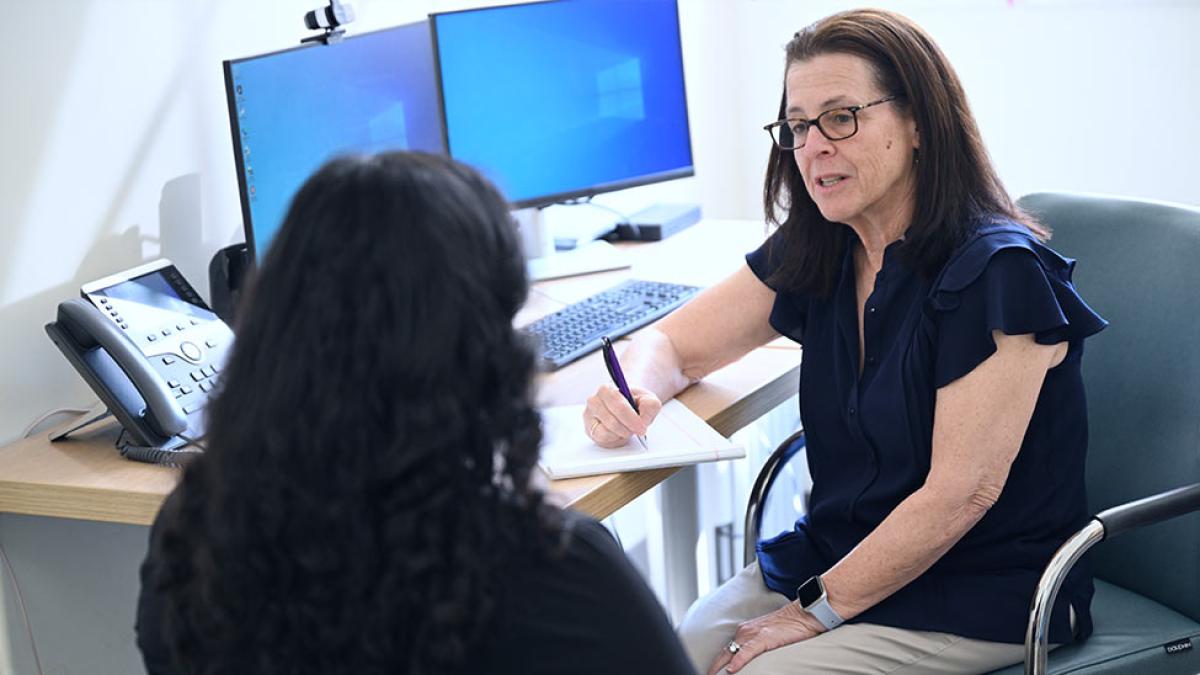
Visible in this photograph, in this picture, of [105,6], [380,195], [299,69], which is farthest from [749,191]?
[380,195]

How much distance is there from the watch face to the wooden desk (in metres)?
0.21

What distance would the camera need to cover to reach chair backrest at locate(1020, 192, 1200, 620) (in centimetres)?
166

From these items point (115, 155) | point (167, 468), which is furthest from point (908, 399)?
point (115, 155)

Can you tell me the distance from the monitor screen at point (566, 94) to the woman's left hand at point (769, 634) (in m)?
0.96

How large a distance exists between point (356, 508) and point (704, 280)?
146cm

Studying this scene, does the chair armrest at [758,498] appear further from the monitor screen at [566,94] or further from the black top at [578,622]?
the black top at [578,622]

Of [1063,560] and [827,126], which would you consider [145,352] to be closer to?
[827,126]

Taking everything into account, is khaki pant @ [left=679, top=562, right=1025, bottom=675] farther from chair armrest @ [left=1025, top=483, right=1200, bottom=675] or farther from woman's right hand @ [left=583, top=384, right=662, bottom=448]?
woman's right hand @ [left=583, top=384, right=662, bottom=448]

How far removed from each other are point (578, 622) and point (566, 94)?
1603mm

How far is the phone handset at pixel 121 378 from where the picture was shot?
169 cm

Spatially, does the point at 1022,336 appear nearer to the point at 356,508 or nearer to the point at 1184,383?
the point at 1184,383

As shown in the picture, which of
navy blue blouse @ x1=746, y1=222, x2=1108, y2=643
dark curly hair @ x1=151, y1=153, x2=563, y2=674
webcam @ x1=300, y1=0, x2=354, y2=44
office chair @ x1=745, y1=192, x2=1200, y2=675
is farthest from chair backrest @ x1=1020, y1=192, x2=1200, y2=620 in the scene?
webcam @ x1=300, y1=0, x2=354, y2=44

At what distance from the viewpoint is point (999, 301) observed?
1.50m

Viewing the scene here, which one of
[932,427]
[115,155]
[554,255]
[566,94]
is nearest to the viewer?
[932,427]
